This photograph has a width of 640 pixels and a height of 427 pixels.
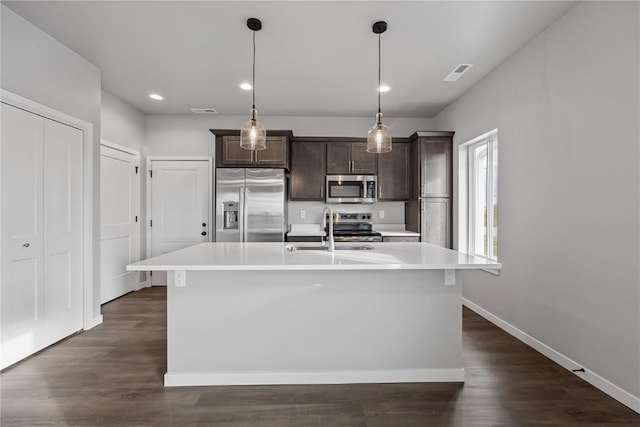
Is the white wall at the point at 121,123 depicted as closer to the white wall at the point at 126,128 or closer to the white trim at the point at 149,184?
the white wall at the point at 126,128

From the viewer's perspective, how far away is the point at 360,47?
2.91 meters

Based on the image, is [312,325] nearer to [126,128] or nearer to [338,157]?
[338,157]

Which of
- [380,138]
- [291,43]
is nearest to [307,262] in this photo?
[380,138]

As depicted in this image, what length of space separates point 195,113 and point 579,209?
4.76 m

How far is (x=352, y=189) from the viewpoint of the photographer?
16.1 feet

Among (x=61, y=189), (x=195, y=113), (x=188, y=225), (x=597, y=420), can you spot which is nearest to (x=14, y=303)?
(x=61, y=189)

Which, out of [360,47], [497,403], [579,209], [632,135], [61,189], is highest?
[360,47]

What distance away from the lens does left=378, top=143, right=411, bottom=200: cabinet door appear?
490 centimetres

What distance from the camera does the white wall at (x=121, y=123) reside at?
406 centimetres

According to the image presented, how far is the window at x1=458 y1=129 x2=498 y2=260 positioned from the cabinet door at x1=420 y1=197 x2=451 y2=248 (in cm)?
21

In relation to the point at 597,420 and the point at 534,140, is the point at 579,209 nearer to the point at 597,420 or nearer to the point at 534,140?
the point at 534,140

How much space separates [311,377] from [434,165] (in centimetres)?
329

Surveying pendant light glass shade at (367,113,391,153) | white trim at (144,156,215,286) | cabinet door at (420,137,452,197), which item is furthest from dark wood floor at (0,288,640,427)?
white trim at (144,156,215,286)

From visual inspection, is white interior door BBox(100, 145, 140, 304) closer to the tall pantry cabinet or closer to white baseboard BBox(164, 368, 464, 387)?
the tall pantry cabinet
